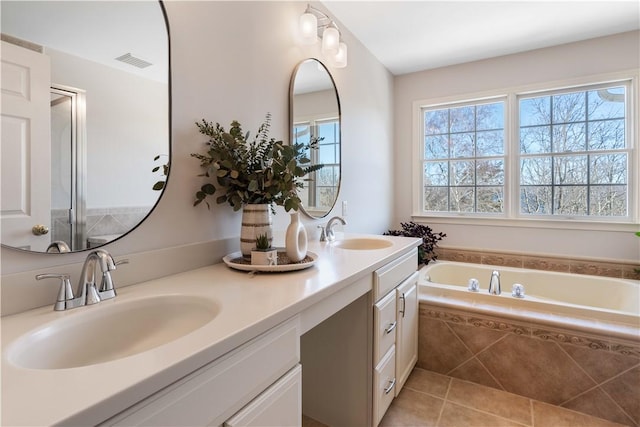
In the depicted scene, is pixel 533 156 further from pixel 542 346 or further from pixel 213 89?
pixel 213 89

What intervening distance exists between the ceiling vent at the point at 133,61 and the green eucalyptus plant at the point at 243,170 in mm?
255

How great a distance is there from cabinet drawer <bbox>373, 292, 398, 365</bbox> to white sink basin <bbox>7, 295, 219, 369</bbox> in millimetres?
798

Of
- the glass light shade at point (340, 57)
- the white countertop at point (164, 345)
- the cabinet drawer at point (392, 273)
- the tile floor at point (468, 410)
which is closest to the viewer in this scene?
the white countertop at point (164, 345)

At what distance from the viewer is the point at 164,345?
602mm

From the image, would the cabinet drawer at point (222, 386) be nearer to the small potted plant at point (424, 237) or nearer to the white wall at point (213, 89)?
the white wall at point (213, 89)

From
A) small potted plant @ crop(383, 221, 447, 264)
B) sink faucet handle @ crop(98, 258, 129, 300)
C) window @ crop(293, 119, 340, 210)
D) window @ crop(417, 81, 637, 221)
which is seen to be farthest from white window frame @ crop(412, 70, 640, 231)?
sink faucet handle @ crop(98, 258, 129, 300)

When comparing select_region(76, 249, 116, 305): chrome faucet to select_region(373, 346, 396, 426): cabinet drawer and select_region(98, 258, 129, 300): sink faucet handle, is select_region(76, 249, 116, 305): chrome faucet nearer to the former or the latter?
select_region(98, 258, 129, 300): sink faucet handle

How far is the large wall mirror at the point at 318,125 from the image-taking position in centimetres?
181

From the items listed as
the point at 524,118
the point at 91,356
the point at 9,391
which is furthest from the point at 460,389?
the point at 524,118

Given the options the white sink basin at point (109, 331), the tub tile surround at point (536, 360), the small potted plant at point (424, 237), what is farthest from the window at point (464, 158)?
the white sink basin at point (109, 331)

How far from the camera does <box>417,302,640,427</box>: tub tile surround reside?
5.36 ft

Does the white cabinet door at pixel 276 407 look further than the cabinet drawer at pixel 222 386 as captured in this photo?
Yes

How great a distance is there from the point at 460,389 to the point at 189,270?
5.64ft

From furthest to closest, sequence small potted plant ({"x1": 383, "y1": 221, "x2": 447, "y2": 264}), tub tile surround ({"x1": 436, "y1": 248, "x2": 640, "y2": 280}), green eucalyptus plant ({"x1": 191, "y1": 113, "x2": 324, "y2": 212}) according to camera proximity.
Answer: small potted plant ({"x1": 383, "y1": 221, "x2": 447, "y2": 264}) < tub tile surround ({"x1": 436, "y1": 248, "x2": 640, "y2": 280}) < green eucalyptus plant ({"x1": 191, "y1": 113, "x2": 324, "y2": 212})
